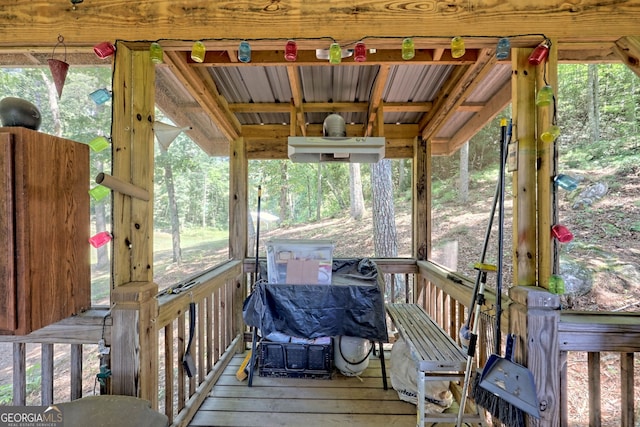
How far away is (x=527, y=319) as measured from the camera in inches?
55.2

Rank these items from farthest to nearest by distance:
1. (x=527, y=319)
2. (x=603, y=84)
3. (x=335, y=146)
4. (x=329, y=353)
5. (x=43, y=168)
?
(x=603, y=84) → (x=329, y=353) → (x=335, y=146) → (x=527, y=319) → (x=43, y=168)

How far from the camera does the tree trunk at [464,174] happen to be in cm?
877

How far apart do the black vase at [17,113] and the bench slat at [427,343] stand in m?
2.22

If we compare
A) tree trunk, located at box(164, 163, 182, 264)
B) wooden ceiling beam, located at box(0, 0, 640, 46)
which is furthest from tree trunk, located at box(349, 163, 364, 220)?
wooden ceiling beam, located at box(0, 0, 640, 46)

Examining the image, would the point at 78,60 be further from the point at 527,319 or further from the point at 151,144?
the point at 527,319

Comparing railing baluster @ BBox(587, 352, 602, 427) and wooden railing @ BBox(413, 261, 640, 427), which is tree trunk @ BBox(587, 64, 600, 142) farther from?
railing baluster @ BBox(587, 352, 602, 427)

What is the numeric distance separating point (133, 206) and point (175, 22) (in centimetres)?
92

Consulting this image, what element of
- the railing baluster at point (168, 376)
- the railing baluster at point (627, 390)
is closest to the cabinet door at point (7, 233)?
the railing baluster at point (168, 376)

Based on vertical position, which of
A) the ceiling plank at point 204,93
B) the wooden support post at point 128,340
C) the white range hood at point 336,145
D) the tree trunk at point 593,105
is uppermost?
the tree trunk at point 593,105

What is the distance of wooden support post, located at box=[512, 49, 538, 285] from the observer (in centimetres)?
149

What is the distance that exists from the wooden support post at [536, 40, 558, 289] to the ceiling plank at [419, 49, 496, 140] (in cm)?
30

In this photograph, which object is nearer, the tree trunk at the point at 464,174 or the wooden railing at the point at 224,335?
the wooden railing at the point at 224,335

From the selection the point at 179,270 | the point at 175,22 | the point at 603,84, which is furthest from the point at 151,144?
→ the point at 603,84

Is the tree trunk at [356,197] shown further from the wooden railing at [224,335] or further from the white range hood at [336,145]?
the white range hood at [336,145]
